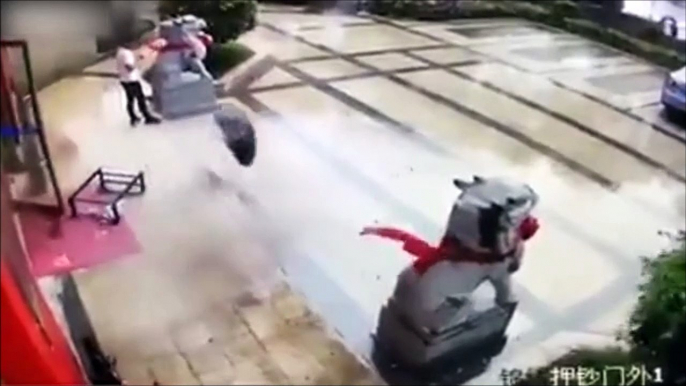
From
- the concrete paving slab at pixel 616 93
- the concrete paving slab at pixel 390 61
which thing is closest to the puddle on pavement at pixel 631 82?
the concrete paving slab at pixel 616 93

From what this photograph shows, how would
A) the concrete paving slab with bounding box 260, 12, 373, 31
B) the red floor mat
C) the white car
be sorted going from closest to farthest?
1. the red floor mat
2. the concrete paving slab with bounding box 260, 12, 373, 31
3. the white car

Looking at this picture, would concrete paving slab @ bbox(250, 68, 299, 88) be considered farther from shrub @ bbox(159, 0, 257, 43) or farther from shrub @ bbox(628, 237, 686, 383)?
shrub @ bbox(628, 237, 686, 383)

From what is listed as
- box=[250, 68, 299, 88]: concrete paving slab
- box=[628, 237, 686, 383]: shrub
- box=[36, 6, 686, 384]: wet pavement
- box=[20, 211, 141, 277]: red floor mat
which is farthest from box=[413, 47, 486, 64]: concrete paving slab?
box=[20, 211, 141, 277]: red floor mat

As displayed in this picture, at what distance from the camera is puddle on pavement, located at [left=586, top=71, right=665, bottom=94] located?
126 centimetres

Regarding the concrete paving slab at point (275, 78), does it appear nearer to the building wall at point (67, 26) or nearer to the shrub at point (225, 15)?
A: the shrub at point (225, 15)

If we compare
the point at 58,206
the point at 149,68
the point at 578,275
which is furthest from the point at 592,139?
the point at 58,206

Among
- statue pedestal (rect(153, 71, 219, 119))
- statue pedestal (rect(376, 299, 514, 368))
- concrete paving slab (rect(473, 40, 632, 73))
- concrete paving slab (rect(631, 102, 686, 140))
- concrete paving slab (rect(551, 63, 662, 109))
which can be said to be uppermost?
statue pedestal (rect(153, 71, 219, 119))

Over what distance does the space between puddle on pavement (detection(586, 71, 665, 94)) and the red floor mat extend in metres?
0.78

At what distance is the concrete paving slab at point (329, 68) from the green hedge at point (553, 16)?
82 mm

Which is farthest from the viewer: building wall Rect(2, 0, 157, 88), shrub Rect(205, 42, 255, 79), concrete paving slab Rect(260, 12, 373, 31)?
concrete paving slab Rect(260, 12, 373, 31)

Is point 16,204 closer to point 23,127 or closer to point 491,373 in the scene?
point 23,127

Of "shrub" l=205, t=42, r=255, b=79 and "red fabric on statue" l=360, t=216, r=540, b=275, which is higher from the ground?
"shrub" l=205, t=42, r=255, b=79

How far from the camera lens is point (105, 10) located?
1.79 ft

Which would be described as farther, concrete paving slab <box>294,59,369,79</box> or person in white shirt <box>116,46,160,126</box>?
concrete paving slab <box>294,59,369,79</box>
